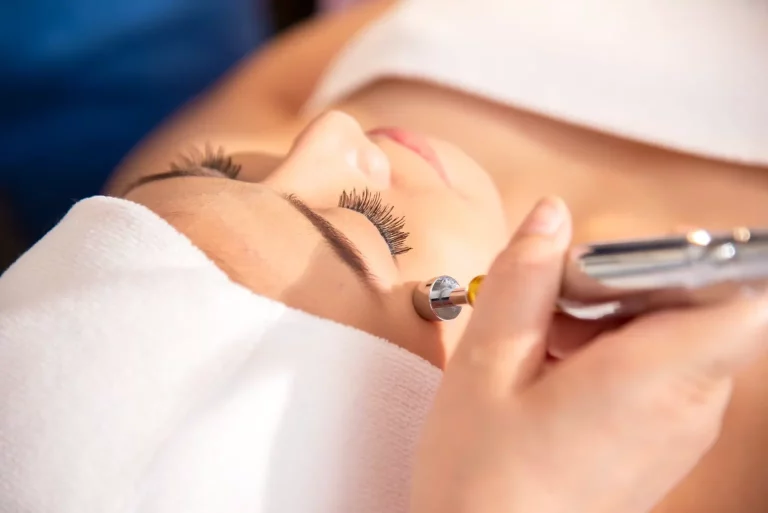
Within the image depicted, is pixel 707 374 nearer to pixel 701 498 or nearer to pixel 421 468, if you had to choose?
pixel 421 468

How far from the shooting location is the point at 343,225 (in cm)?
49

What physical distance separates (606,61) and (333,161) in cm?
39

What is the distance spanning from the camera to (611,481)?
339 mm

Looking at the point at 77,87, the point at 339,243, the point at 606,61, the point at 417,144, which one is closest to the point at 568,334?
the point at 339,243

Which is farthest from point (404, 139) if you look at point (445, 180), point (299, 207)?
point (299, 207)

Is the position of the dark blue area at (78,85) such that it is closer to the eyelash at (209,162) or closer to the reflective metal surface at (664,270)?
the eyelash at (209,162)

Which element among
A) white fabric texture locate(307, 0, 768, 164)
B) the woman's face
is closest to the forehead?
the woman's face

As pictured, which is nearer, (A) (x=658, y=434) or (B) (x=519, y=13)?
(A) (x=658, y=434)

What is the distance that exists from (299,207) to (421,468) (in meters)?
0.20

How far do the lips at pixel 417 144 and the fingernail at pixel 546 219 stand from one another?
0.73ft

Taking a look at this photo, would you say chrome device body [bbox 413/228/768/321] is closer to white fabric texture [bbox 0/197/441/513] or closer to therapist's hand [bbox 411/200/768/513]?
therapist's hand [bbox 411/200/768/513]

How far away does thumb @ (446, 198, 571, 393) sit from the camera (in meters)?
0.33

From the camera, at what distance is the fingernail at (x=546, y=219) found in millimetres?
348

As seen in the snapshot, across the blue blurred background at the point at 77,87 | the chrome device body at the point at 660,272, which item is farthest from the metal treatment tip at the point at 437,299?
the blue blurred background at the point at 77,87
